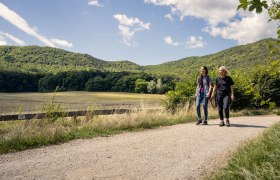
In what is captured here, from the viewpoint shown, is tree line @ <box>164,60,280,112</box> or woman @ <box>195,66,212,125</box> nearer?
woman @ <box>195,66,212,125</box>

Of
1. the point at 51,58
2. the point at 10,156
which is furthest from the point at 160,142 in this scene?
the point at 51,58

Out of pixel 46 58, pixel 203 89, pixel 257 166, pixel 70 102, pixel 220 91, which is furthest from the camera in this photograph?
pixel 46 58

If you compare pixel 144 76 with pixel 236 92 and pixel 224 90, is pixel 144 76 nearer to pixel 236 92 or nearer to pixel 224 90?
pixel 236 92

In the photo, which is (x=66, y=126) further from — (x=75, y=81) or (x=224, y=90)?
(x=75, y=81)

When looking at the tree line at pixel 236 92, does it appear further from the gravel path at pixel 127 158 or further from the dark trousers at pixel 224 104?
the gravel path at pixel 127 158

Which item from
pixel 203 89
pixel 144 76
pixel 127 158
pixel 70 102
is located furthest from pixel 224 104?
pixel 144 76

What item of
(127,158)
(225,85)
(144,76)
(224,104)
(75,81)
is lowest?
(127,158)

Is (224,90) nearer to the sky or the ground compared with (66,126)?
nearer to the sky

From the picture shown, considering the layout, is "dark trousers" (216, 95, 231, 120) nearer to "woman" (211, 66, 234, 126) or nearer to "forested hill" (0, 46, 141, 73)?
"woman" (211, 66, 234, 126)

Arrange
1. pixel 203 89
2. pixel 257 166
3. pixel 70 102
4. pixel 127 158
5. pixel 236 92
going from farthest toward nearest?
pixel 70 102, pixel 236 92, pixel 203 89, pixel 127 158, pixel 257 166

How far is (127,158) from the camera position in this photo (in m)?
6.45

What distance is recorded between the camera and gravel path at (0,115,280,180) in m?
5.42

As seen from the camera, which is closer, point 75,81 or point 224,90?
point 224,90

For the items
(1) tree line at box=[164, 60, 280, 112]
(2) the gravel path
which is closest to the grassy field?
(1) tree line at box=[164, 60, 280, 112]
